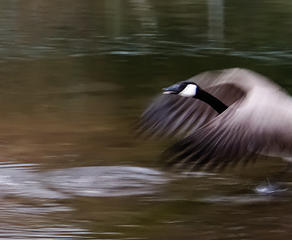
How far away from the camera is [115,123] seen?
870 centimetres

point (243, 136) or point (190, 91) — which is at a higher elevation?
point (190, 91)

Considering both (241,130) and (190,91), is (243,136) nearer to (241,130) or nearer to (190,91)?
(241,130)

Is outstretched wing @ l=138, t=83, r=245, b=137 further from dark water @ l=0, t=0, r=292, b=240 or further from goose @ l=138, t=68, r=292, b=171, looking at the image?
dark water @ l=0, t=0, r=292, b=240

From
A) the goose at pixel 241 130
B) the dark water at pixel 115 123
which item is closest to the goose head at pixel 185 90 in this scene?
the goose at pixel 241 130

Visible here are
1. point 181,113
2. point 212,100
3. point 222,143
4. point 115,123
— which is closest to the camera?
point 222,143

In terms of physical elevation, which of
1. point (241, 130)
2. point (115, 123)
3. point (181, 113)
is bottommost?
point (115, 123)

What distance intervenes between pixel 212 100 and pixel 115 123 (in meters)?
2.45

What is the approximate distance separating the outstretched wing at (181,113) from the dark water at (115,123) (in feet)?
1.39

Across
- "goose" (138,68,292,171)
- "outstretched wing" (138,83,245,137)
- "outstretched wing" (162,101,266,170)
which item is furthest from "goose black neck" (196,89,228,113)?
"outstretched wing" (162,101,266,170)

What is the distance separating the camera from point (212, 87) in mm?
6715

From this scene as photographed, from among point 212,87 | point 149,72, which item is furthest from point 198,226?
point 149,72

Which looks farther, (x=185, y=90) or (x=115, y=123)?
(x=115, y=123)

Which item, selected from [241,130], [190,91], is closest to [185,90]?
[190,91]

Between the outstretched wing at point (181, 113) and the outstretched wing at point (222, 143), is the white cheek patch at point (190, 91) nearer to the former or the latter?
the outstretched wing at point (181, 113)
